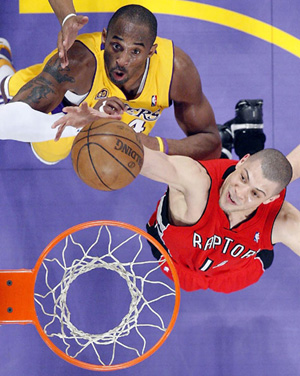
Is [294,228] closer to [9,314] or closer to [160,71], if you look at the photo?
[160,71]

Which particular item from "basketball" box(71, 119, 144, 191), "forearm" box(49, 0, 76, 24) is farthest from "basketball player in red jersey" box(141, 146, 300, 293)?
"forearm" box(49, 0, 76, 24)

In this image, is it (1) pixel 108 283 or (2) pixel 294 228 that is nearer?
(2) pixel 294 228

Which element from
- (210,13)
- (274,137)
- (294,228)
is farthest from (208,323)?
(210,13)

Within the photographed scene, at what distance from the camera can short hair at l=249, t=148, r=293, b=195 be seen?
2848 millimetres

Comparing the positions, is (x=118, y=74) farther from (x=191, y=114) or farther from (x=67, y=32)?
(x=191, y=114)

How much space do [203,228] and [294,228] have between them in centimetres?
55

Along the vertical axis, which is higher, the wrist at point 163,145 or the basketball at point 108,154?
the basketball at point 108,154

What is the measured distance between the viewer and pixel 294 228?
3.15m

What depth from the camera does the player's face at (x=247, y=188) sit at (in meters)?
2.86

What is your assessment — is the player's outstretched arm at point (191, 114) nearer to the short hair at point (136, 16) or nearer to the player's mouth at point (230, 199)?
the short hair at point (136, 16)

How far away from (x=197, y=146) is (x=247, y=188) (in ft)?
2.41

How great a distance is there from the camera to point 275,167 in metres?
2.85

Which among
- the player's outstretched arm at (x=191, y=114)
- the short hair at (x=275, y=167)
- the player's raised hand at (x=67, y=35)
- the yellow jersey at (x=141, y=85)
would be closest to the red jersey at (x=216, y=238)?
the short hair at (x=275, y=167)

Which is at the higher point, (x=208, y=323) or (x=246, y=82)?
(x=246, y=82)
